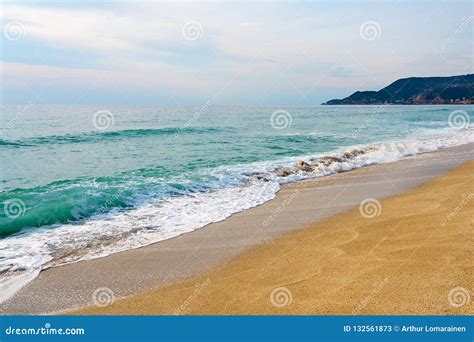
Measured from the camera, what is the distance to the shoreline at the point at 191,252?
16.8 feet

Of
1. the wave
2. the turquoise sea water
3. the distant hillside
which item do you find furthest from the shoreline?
the distant hillside

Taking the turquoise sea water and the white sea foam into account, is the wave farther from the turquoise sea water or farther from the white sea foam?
the white sea foam

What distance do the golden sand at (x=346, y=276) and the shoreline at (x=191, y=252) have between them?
37cm

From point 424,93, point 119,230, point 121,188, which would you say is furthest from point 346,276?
point 424,93

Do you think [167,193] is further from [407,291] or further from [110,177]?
[407,291]

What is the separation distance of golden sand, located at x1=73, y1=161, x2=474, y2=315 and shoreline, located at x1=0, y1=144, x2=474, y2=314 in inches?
14.7

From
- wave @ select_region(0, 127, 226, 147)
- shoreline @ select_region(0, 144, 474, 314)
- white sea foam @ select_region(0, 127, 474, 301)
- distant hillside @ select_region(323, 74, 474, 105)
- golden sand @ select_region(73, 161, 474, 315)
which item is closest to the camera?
golden sand @ select_region(73, 161, 474, 315)

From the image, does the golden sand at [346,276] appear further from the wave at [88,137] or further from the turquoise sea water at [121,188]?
the wave at [88,137]

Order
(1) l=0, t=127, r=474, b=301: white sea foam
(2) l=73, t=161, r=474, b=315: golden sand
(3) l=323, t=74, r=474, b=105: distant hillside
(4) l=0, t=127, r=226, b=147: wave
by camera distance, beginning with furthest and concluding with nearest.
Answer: (3) l=323, t=74, r=474, b=105: distant hillside < (4) l=0, t=127, r=226, b=147: wave < (1) l=0, t=127, r=474, b=301: white sea foam < (2) l=73, t=161, r=474, b=315: golden sand

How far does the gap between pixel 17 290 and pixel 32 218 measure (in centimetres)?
347

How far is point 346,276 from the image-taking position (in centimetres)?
489

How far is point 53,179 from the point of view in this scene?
13117mm

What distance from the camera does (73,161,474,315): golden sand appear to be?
4.21m
